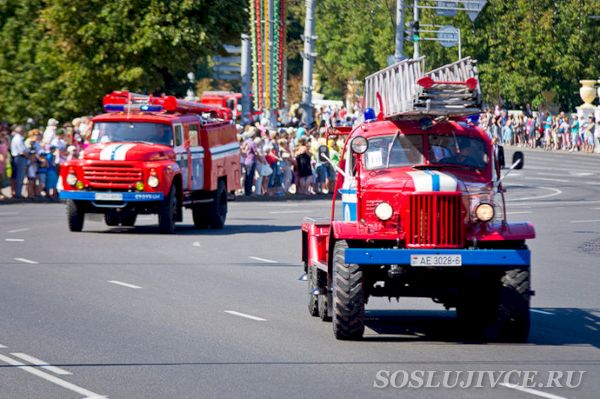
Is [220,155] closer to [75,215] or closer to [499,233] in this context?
[75,215]

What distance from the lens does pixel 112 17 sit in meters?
42.7

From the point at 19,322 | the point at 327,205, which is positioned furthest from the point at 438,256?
the point at 327,205

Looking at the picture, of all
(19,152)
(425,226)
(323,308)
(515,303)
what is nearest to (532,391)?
(515,303)

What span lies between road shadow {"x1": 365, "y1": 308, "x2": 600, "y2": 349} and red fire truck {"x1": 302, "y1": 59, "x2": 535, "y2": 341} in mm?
375

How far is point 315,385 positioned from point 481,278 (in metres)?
3.34

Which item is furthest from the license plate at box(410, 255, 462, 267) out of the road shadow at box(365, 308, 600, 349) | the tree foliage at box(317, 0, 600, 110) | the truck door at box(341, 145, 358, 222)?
the tree foliage at box(317, 0, 600, 110)

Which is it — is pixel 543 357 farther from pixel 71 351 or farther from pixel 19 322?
pixel 19 322

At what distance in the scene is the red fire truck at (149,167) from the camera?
27047 mm

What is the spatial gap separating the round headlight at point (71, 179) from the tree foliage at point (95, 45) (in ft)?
49.7

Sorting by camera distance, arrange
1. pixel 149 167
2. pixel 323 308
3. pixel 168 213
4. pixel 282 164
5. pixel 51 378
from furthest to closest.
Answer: pixel 282 164, pixel 168 213, pixel 149 167, pixel 323 308, pixel 51 378

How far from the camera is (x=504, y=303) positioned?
44.4 ft

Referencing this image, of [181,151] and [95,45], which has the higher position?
[95,45]

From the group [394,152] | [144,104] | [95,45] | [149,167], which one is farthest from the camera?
[95,45]

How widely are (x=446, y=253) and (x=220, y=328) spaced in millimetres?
2534
